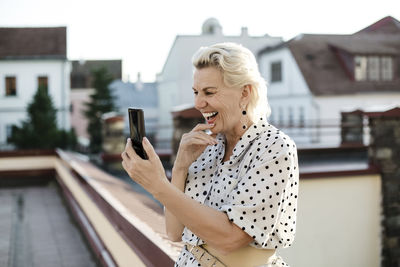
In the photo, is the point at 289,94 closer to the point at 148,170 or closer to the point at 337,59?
the point at 337,59

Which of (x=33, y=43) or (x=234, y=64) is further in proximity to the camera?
(x=33, y=43)

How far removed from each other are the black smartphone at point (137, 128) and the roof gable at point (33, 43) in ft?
109

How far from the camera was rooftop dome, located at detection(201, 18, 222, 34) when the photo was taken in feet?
109

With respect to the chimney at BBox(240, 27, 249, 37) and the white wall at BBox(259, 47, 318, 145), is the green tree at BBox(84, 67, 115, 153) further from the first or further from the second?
the white wall at BBox(259, 47, 318, 145)

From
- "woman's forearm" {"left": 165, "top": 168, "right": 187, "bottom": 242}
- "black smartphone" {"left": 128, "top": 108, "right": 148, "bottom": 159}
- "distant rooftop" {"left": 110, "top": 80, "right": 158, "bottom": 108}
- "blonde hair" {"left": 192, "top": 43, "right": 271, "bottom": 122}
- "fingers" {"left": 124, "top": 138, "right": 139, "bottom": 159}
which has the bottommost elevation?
"woman's forearm" {"left": 165, "top": 168, "right": 187, "bottom": 242}

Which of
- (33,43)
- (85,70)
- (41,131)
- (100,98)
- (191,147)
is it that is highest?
(33,43)

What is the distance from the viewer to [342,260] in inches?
332

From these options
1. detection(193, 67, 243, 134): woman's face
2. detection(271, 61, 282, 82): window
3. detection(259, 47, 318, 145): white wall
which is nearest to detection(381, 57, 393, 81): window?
detection(259, 47, 318, 145): white wall

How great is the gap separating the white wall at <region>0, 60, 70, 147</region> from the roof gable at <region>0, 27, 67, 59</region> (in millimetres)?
459

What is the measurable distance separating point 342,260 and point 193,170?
699 centimetres

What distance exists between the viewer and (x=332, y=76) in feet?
86.7

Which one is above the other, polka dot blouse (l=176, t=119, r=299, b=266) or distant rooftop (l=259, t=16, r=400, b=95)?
distant rooftop (l=259, t=16, r=400, b=95)

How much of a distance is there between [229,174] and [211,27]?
32591 millimetres

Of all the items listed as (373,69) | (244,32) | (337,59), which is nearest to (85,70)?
(244,32)
